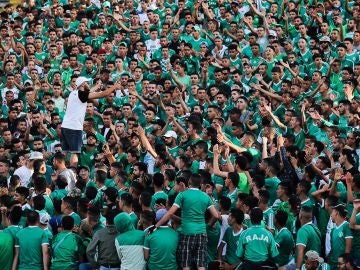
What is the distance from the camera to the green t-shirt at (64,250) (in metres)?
16.9

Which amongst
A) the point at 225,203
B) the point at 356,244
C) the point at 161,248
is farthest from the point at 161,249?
the point at 356,244

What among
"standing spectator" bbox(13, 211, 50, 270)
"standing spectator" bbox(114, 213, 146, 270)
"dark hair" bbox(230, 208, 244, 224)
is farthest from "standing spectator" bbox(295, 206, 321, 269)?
"standing spectator" bbox(13, 211, 50, 270)

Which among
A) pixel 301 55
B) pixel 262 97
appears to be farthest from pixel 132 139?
pixel 301 55

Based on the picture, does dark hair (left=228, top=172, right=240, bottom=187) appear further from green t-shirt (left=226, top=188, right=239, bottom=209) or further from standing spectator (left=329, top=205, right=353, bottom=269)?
standing spectator (left=329, top=205, right=353, bottom=269)

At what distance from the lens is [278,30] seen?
2736 cm

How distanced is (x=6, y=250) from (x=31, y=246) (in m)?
0.38

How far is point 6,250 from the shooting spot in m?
17.1

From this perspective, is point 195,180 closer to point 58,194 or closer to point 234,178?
point 234,178

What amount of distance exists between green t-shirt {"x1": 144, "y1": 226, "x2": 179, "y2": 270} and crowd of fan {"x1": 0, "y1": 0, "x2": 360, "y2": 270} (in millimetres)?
20

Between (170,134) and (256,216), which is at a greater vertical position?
(170,134)

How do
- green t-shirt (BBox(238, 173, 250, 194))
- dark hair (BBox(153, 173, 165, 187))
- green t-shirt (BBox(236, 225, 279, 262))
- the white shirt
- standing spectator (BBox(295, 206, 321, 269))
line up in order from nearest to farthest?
1. green t-shirt (BBox(236, 225, 279, 262))
2. standing spectator (BBox(295, 206, 321, 269))
3. dark hair (BBox(153, 173, 165, 187))
4. green t-shirt (BBox(238, 173, 250, 194))
5. the white shirt

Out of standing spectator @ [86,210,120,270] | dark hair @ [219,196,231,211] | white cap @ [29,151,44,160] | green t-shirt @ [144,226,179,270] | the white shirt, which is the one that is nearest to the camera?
green t-shirt @ [144,226,179,270]

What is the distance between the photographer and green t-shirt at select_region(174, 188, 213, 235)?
1662 centimetres

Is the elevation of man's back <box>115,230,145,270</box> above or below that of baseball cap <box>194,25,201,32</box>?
below
